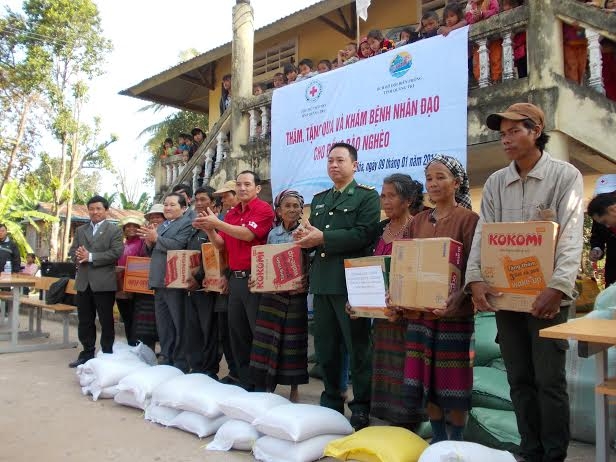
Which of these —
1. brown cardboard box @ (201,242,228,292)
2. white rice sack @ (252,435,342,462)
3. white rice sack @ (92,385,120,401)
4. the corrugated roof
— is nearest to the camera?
white rice sack @ (252,435,342,462)

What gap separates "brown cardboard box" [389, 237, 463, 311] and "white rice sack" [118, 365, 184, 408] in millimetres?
1927

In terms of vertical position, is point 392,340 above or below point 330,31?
below

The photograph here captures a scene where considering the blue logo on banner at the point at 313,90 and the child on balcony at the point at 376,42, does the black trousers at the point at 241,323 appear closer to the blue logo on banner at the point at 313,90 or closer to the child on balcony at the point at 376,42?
the blue logo on banner at the point at 313,90

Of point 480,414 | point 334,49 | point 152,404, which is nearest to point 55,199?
point 334,49

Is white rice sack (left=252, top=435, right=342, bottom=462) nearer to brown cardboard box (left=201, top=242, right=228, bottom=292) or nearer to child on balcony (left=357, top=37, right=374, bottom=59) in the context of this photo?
brown cardboard box (left=201, top=242, right=228, bottom=292)

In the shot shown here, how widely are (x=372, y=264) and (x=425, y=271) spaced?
1.37 ft

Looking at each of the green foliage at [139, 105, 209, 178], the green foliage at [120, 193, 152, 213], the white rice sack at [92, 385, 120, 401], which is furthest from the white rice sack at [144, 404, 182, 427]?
the green foliage at [120, 193, 152, 213]

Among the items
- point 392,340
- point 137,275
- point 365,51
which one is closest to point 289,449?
point 392,340

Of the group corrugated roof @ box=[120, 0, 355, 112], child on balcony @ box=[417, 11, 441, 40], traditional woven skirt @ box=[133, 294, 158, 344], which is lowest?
traditional woven skirt @ box=[133, 294, 158, 344]

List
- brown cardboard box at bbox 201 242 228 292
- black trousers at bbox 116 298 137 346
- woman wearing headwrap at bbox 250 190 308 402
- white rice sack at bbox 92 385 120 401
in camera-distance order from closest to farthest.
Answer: woman wearing headwrap at bbox 250 190 308 402
white rice sack at bbox 92 385 120 401
brown cardboard box at bbox 201 242 228 292
black trousers at bbox 116 298 137 346

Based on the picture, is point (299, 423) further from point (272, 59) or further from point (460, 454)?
point (272, 59)

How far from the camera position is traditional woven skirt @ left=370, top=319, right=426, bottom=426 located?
10.3ft

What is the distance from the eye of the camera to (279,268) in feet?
12.3

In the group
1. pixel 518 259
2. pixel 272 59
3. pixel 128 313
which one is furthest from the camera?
pixel 272 59
